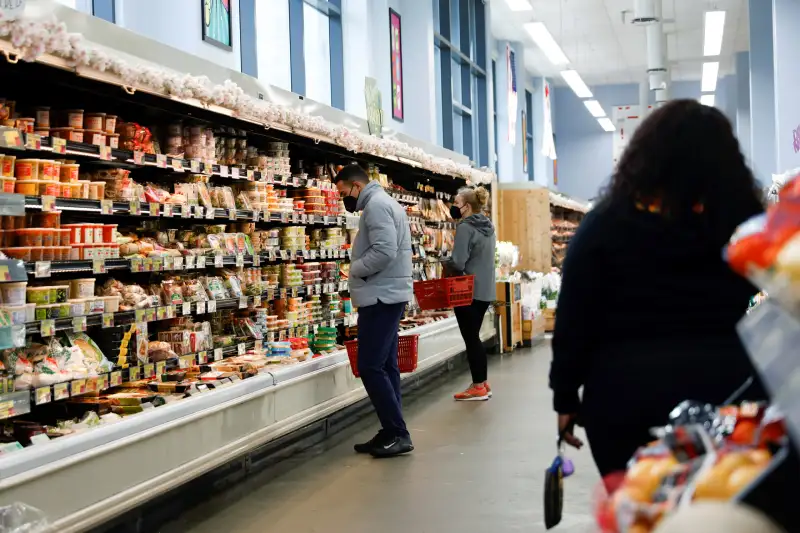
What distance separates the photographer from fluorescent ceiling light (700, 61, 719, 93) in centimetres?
2293

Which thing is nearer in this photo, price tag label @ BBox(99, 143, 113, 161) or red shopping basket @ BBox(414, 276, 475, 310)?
price tag label @ BBox(99, 143, 113, 161)

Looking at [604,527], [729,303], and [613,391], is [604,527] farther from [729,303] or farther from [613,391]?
[729,303]

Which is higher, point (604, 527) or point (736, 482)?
point (736, 482)

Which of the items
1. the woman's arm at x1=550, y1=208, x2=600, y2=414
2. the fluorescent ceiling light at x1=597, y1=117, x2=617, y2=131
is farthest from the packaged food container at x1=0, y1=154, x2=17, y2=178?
the fluorescent ceiling light at x1=597, y1=117, x2=617, y2=131

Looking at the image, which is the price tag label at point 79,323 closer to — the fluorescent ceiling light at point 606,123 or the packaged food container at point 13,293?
the packaged food container at point 13,293

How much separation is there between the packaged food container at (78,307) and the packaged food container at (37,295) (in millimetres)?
161

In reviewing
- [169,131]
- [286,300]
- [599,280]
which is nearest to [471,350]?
[286,300]

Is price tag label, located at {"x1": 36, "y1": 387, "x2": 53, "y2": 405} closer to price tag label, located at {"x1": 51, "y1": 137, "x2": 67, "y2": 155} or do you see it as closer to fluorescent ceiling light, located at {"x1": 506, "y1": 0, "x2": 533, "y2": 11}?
price tag label, located at {"x1": 51, "y1": 137, "x2": 67, "y2": 155}

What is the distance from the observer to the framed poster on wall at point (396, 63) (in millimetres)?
12859

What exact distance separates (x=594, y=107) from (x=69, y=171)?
22019 millimetres

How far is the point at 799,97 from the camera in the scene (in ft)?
39.6

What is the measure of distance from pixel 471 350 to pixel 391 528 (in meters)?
3.85

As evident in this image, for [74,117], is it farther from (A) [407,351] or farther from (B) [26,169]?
(A) [407,351]

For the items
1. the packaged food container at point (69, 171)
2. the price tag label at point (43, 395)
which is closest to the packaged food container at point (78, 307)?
the price tag label at point (43, 395)
